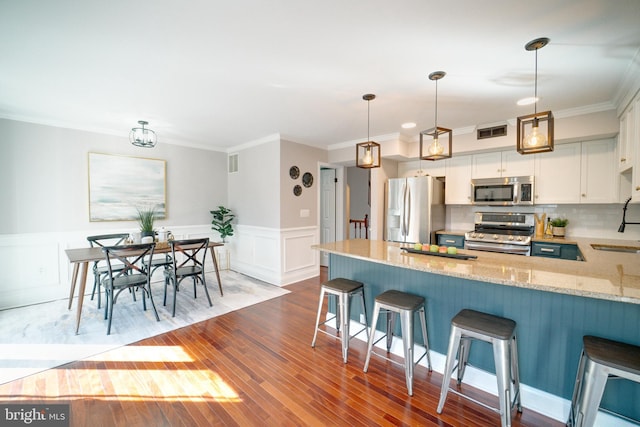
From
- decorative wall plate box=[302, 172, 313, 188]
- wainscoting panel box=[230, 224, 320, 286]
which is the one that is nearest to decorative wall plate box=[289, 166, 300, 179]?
decorative wall plate box=[302, 172, 313, 188]

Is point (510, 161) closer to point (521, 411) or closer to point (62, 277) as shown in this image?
point (521, 411)

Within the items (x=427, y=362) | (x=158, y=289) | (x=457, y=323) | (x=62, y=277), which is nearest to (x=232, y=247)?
(x=158, y=289)

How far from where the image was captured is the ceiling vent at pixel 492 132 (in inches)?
145

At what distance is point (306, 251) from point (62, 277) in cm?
369

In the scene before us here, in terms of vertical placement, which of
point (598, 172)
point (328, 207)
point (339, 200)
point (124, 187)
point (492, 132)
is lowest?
point (328, 207)

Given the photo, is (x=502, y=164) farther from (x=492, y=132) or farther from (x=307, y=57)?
(x=307, y=57)

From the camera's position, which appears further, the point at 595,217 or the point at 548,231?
the point at 548,231

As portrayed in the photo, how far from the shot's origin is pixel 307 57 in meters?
2.15

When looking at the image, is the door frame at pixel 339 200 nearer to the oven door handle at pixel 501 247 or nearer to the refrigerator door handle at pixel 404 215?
the refrigerator door handle at pixel 404 215

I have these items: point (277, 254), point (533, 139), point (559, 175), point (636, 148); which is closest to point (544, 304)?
point (533, 139)

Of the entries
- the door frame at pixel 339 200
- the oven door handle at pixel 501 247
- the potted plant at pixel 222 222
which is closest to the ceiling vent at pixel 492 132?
the oven door handle at pixel 501 247

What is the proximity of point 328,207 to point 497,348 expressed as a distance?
14.7 ft

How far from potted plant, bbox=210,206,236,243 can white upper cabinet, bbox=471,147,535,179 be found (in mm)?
4475

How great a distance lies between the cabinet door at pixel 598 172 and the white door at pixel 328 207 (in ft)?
12.7
